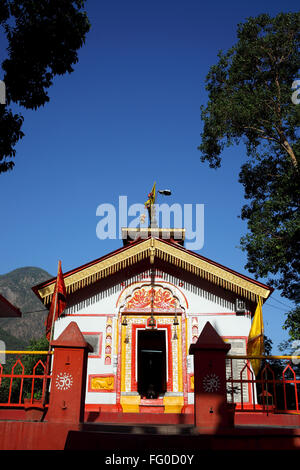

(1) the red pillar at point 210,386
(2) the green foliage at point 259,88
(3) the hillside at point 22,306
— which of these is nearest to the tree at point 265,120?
(2) the green foliage at point 259,88

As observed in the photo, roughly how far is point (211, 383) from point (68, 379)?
237 cm

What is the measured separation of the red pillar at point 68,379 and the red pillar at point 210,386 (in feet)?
6.22

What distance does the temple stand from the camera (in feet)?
40.1

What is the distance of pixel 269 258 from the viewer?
16.2 metres

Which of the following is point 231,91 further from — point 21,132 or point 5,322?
point 5,322

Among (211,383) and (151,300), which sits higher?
(151,300)

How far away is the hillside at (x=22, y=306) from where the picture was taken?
383 feet

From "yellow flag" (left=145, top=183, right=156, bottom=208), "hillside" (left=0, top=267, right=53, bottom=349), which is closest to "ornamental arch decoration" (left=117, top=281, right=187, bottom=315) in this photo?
"yellow flag" (left=145, top=183, right=156, bottom=208)

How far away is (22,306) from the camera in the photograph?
152125 millimetres

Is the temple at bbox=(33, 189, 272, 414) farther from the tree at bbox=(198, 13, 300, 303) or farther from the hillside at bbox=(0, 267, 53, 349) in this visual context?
the hillside at bbox=(0, 267, 53, 349)

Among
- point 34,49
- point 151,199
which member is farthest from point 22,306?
point 34,49

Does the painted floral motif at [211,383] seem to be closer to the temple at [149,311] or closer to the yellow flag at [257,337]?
the yellow flag at [257,337]

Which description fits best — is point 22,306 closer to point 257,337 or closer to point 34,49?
point 257,337

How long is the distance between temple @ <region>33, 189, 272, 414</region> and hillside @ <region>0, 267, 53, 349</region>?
7040 centimetres
